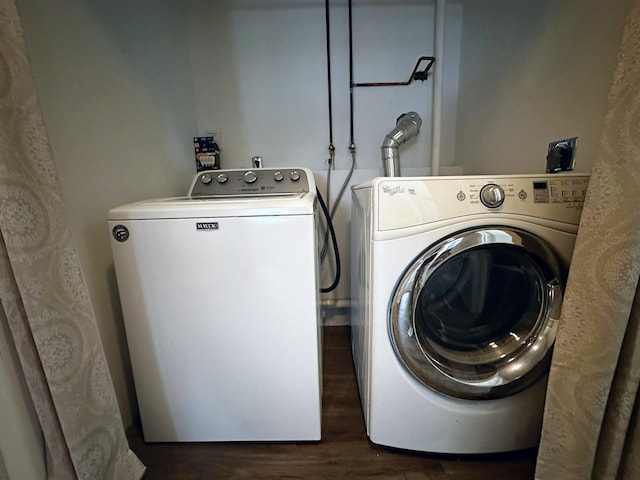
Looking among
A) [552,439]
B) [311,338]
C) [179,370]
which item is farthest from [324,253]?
[552,439]

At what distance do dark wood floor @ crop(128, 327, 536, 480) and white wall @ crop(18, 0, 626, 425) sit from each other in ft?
0.87

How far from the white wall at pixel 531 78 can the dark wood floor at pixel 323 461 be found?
0.98 meters

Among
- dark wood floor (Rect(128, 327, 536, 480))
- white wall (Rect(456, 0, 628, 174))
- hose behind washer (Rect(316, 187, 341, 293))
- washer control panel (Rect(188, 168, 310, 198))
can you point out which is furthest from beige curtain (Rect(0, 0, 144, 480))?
white wall (Rect(456, 0, 628, 174))

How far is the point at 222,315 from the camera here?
844 mm

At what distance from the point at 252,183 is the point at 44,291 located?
0.81m

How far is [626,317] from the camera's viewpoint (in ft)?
1.72

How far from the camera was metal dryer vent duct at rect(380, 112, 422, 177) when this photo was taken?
141 cm

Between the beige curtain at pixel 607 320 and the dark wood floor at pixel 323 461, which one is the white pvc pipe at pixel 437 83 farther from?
the dark wood floor at pixel 323 461

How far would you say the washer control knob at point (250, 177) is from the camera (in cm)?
123

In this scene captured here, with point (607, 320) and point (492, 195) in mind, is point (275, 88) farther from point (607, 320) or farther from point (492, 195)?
point (607, 320)

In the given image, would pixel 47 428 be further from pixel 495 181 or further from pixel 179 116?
pixel 179 116

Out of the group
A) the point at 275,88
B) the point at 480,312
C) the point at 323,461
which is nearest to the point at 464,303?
the point at 480,312

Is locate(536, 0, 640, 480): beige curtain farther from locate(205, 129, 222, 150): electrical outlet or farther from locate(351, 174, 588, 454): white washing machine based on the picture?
locate(205, 129, 222, 150): electrical outlet

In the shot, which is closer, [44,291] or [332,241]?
[44,291]
